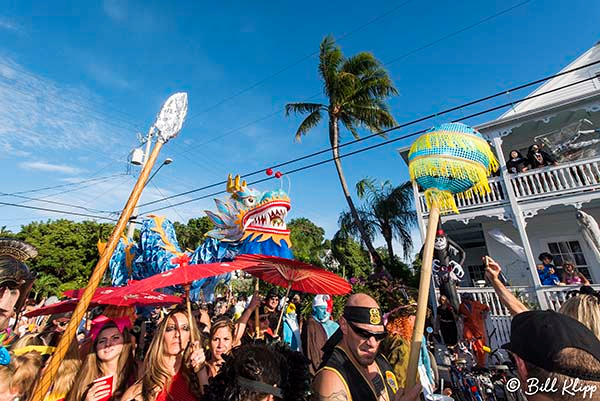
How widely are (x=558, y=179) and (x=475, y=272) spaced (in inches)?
208

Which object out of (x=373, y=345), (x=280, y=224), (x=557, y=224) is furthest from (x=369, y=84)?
(x=373, y=345)

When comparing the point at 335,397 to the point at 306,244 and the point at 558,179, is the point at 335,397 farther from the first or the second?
the point at 306,244

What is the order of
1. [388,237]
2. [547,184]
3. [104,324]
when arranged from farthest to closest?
1. [388,237]
2. [547,184]
3. [104,324]

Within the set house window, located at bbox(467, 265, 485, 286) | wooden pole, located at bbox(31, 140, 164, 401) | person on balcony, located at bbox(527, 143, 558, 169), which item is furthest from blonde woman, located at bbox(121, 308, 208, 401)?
house window, located at bbox(467, 265, 485, 286)

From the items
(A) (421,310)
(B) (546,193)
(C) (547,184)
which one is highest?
(C) (547,184)

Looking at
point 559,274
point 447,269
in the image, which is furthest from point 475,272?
point 447,269

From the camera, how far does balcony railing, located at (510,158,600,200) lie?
283 inches

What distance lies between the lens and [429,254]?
1482 mm

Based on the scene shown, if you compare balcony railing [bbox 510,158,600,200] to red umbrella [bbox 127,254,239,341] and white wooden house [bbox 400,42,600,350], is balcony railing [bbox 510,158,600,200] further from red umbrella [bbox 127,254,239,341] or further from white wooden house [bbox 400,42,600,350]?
red umbrella [bbox 127,254,239,341]

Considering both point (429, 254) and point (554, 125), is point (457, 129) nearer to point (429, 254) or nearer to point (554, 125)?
point (429, 254)

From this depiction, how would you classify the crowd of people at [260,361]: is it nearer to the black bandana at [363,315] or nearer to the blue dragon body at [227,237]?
the black bandana at [363,315]

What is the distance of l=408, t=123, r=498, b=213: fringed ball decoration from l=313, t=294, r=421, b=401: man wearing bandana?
0.87 metres

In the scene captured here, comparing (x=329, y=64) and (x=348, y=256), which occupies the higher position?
(x=329, y=64)

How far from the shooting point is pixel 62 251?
58.4ft
